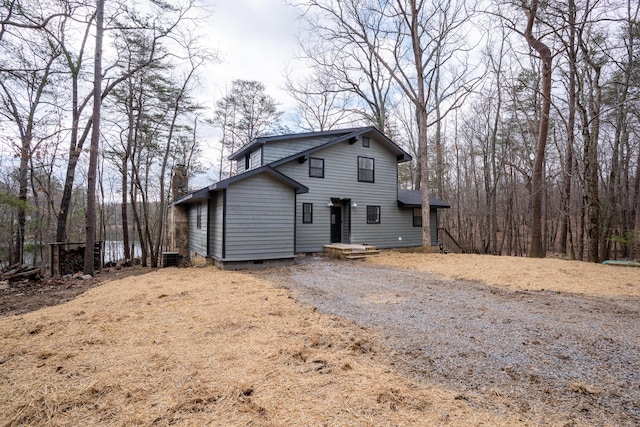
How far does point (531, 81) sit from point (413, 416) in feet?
60.2

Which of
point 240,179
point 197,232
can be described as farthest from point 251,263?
point 197,232

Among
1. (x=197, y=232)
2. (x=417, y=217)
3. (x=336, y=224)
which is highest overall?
(x=417, y=217)

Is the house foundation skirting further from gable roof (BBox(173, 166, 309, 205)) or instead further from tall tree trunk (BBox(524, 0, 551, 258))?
tall tree trunk (BBox(524, 0, 551, 258))

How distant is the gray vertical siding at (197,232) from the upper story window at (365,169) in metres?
7.08

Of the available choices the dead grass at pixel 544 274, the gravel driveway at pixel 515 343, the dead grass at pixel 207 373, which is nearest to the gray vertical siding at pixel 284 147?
the dead grass at pixel 544 274

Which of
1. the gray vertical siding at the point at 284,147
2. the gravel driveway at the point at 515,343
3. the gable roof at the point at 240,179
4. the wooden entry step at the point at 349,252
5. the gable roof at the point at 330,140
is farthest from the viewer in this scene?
the gray vertical siding at the point at 284,147

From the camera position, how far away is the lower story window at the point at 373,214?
45.6ft

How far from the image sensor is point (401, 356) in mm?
3023

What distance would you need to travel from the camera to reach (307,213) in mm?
12312

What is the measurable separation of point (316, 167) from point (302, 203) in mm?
1738

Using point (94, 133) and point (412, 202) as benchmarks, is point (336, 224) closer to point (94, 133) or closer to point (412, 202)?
point (412, 202)

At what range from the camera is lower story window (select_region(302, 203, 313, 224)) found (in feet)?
40.1

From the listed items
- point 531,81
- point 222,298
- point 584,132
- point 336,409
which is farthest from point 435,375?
point 531,81

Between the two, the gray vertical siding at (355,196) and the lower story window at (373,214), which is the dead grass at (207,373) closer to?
the gray vertical siding at (355,196)
